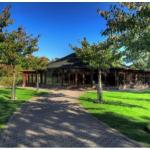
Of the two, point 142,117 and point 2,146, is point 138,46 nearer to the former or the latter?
point 142,117

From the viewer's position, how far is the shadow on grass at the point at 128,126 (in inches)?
446

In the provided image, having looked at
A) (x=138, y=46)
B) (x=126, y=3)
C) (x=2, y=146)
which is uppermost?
(x=126, y=3)

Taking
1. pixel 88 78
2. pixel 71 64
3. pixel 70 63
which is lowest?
pixel 88 78

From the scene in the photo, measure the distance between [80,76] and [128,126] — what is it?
3137cm

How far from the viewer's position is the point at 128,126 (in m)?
13.5

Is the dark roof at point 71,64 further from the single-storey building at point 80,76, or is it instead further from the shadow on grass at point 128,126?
the shadow on grass at point 128,126

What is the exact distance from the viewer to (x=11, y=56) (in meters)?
23.3

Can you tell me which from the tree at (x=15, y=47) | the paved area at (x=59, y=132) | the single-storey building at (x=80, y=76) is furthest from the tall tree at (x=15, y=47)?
the single-storey building at (x=80, y=76)

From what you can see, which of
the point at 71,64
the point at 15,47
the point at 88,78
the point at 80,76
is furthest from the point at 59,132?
the point at 88,78

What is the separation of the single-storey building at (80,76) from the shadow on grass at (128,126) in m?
26.2

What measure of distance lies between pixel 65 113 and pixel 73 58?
1170 inches

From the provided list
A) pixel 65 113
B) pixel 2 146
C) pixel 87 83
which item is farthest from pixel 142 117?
pixel 87 83

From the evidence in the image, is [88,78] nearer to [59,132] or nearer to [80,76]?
[80,76]

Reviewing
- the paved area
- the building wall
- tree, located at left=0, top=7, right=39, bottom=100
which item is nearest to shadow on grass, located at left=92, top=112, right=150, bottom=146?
the paved area
